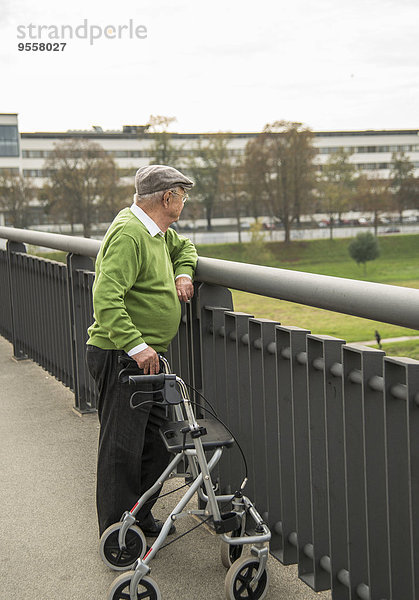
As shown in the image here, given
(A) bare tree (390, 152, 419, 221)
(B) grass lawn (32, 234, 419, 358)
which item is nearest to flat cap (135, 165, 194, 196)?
(B) grass lawn (32, 234, 419, 358)

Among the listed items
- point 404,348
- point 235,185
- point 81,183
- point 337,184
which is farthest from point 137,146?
point 404,348

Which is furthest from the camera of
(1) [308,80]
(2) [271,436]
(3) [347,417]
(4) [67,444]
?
(1) [308,80]

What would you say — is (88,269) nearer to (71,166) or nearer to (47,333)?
(47,333)

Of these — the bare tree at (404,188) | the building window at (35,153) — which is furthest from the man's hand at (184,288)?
the bare tree at (404,188)

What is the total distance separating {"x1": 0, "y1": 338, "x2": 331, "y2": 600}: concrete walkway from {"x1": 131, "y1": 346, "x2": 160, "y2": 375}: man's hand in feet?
2.51

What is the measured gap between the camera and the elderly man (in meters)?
2.93

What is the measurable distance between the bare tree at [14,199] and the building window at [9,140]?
2.99 meters

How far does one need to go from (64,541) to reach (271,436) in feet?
3.48

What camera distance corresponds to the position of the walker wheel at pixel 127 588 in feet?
8.69

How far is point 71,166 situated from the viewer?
99.4m

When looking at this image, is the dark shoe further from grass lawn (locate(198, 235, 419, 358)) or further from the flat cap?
grass lawn (locate(198, 235, 419, 358))

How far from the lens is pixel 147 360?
293cm

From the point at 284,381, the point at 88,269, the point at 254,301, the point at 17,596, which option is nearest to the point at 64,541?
the point at 17,596

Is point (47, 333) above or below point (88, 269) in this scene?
below
